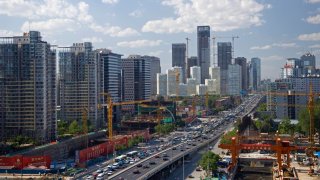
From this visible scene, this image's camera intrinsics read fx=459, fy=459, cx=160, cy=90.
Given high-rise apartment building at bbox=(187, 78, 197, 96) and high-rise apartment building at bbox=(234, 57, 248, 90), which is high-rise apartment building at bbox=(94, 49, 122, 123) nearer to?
high-rise apartment building at bbox=(187, 78, 197, 96)

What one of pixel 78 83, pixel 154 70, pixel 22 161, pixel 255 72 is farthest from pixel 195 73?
pixel 22 161

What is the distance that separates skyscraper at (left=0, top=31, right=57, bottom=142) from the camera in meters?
25.6

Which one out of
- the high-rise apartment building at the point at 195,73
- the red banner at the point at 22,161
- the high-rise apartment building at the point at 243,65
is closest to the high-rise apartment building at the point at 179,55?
the high-rise apartment building at the point at 195,73

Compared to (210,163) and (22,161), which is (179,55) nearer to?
(210,163)

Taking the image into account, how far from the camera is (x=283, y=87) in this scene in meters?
45.2

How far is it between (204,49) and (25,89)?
221ft

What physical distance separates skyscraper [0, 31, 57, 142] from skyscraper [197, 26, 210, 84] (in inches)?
2557

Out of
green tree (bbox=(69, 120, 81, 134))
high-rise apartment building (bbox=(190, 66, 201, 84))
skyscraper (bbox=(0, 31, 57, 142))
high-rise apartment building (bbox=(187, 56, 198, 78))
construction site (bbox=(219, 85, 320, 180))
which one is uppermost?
high-rise apartment building (bbox=(187, 56, 198, 78))

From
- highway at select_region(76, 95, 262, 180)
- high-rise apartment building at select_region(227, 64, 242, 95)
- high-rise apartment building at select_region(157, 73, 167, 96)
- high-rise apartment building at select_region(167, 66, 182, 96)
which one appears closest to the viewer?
highway at select_region(76, 95, 262, 180)

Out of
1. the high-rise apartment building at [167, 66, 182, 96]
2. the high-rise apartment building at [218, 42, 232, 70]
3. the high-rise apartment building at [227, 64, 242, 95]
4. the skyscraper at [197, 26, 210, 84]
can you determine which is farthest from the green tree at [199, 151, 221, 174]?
the skyscraper at [197, 26, 210, 84]

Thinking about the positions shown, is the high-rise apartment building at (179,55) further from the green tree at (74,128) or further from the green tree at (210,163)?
the green tree at (210,163)

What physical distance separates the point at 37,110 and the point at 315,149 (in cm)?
1522

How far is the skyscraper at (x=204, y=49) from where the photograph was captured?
3546 inches

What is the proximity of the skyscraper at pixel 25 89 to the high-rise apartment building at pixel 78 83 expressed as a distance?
7335mm
